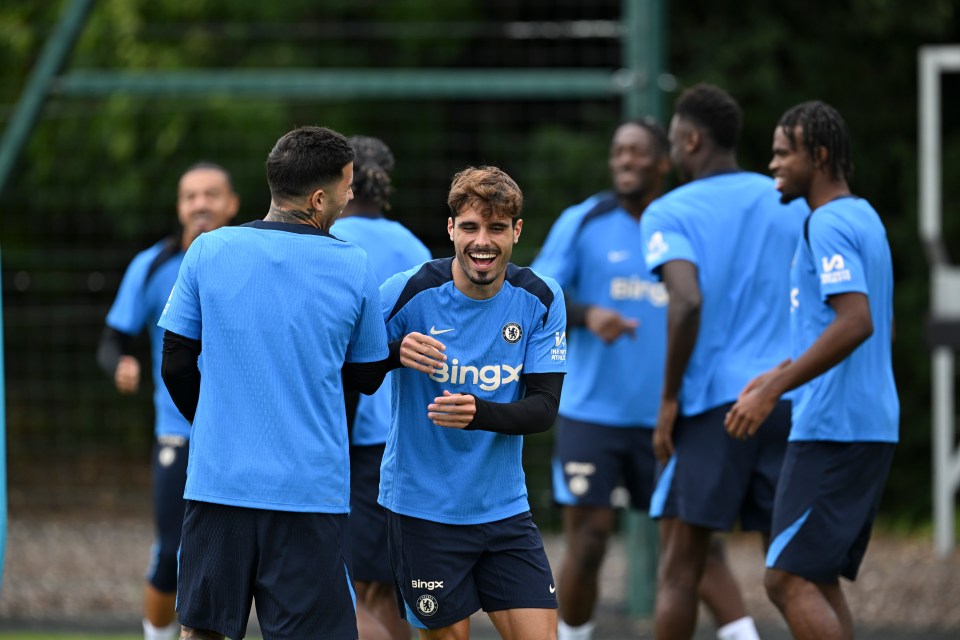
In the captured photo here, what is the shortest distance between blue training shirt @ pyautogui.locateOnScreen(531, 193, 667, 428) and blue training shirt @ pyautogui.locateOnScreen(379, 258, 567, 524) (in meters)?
2.16

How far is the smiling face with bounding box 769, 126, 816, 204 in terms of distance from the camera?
5145mm

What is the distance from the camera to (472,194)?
4.39 metres

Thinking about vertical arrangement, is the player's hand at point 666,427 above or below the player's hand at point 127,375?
below

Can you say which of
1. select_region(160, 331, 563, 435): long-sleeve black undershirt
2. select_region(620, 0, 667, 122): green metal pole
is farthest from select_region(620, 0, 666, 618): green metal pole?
select_region(160, 331, 563, 435): long-sleeve black undershirt

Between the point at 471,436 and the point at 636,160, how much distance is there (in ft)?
8.50

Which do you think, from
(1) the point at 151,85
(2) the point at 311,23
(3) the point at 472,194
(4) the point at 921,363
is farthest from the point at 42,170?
(3) the point at 472,194

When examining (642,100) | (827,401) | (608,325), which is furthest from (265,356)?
(642,100)

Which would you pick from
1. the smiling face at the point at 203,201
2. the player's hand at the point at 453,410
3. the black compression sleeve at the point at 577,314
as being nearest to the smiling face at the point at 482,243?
the player's hand at the point at 453,410

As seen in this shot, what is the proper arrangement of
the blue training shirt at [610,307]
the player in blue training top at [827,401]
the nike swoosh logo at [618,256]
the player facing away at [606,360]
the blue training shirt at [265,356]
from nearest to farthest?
the blue training shirt at [265,356] → the player in blue training top at [827,401] → the player facing away at [606,360] → the blue training shirt at [610,307] → the nike swoosh logo at [618,256]

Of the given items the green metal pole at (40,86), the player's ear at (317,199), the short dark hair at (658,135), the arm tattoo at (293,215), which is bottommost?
the arm tattoo at (293,215)

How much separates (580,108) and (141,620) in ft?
19.2

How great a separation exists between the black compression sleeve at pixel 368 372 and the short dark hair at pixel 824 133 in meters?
1.73

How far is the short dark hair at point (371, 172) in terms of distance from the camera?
5617 millimetres

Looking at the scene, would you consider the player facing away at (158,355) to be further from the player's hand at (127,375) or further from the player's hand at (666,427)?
the player's hand at (666,427)
